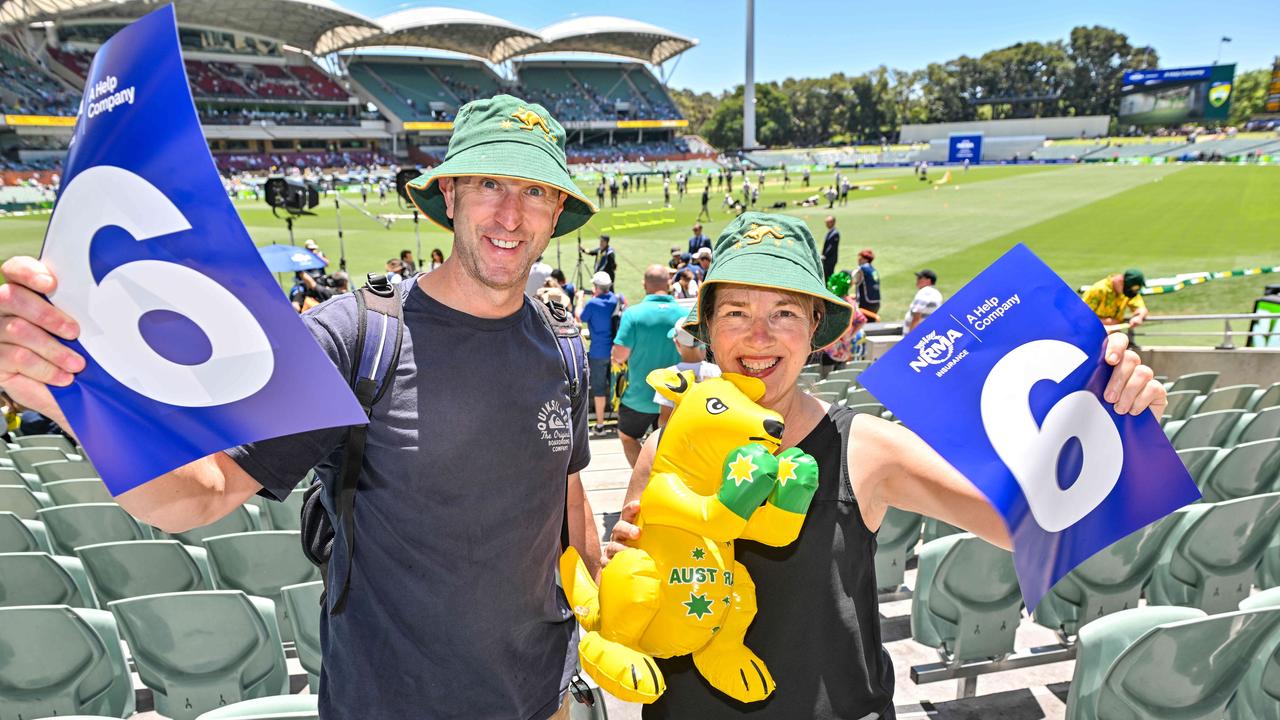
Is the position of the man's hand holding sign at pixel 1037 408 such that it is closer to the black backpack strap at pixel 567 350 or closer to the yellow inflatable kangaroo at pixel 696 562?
the yellow inflatable kangaroo at pixel 696 562

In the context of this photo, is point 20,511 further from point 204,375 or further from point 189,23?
point 189,23

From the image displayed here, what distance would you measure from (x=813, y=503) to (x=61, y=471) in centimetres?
568

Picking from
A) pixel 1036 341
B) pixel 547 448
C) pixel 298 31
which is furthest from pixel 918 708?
pixel 298 31

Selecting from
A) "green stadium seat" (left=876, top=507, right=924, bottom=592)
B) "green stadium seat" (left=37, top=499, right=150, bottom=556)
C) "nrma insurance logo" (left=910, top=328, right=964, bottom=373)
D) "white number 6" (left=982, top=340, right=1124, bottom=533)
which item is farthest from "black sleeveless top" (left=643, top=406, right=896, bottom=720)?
"green stadium seat" (left=37, top=499, right=150, bottom=556)

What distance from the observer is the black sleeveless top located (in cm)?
160

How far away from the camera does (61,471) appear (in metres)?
5.04

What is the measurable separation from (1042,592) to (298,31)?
247ft

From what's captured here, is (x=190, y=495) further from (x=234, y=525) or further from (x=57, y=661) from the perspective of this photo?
(x=234, y=525)

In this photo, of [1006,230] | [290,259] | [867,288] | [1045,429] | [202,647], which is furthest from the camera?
[1006,230]

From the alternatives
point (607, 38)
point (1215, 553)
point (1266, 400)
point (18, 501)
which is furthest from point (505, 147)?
point (607, 38)

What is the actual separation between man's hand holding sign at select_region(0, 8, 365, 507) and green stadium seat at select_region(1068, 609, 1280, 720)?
2393 millimetres

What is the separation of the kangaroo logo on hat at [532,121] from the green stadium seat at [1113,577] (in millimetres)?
2912

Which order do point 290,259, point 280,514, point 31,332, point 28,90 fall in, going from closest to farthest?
point 31,332 < point 280,514 < point 290,259 < point 28,90

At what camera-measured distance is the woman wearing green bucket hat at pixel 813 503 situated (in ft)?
5.27
